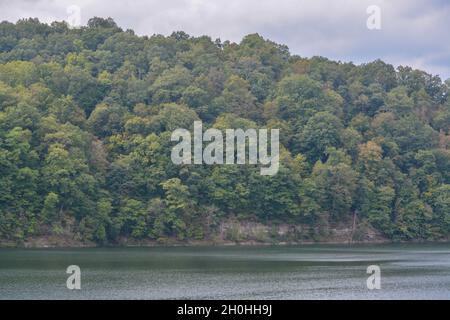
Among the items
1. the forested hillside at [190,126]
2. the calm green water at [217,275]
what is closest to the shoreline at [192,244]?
the forested hillside at [190,126]

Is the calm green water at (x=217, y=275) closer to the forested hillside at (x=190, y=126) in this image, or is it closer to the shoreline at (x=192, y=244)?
the shoreline at (x=192, y=244)

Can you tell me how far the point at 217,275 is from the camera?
6088 cm

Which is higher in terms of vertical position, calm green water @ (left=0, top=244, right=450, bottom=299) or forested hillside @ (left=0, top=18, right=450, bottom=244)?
forested hillside @ (left=0, top=18, right=450, bottom=244)

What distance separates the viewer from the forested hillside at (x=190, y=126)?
3853 inches

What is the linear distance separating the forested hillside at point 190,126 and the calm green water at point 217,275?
16528mm

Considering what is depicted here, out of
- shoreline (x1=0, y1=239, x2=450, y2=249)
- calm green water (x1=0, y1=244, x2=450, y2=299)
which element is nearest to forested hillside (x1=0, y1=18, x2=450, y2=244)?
shoreline (x1=0, y1=239, x2=450, y2=249)

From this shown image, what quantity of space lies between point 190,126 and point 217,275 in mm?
58849

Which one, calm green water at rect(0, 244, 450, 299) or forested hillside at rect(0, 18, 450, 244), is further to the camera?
forested hillside at rect(0, 18, 450, 244)

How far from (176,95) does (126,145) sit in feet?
66.2

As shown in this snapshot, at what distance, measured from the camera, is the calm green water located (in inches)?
2002

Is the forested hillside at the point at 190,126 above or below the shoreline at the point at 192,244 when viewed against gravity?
above

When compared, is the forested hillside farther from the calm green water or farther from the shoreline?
the calm green water

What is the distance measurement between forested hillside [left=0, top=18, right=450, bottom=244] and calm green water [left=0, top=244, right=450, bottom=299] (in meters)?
16.5

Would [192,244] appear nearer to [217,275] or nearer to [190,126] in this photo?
[190,126]
